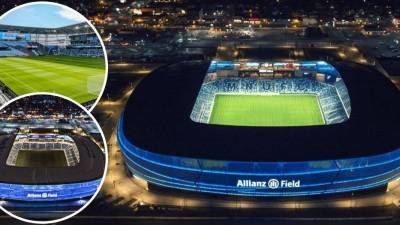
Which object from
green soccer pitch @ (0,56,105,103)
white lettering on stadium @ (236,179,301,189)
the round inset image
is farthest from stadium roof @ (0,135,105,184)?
white lettering on stadium @ (236,179,301,189)

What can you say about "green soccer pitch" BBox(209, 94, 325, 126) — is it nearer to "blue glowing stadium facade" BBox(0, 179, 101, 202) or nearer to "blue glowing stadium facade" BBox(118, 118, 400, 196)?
"blue glowing stadium facade" BBox(118, 118, 400, 196)

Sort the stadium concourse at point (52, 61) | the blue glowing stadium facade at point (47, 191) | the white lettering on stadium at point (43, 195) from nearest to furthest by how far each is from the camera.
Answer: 1. the white lettering on stadium at point (43, 195)
2. the blue glowing stadium facade at point (47, 191)
3. the stadium concourse at point (52, 61)

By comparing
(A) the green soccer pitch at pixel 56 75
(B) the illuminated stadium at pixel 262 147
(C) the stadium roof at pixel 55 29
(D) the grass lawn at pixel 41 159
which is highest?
(C) the stadium roof at pixel 55 29

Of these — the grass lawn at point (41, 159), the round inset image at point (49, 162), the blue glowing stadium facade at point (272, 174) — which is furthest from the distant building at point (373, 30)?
the round inset image at point (49, 162)

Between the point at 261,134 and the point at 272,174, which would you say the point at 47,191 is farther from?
the point at 261,134

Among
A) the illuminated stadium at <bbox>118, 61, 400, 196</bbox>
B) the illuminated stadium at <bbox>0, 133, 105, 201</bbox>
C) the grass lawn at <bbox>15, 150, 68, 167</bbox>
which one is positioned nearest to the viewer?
the illuminated stadium at <bbox>0, 133, 105, 201</bbox>

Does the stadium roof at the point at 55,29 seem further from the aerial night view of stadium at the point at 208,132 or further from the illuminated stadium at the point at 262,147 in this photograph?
the illuminated stadium at the point at 262,147

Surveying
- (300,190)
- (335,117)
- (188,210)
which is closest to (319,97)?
(335,117)

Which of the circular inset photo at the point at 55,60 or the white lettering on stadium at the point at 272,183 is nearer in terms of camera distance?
the circular inset photo at the point at 55,60
